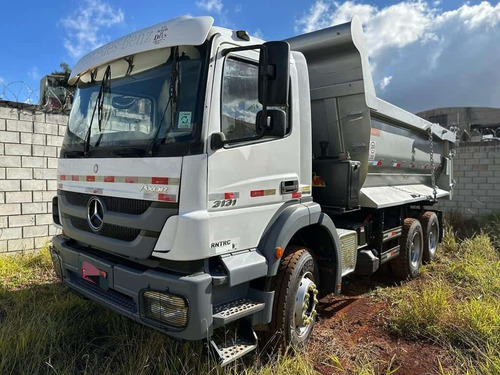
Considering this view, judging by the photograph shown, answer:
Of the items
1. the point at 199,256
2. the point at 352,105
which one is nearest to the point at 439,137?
the point at 352,105

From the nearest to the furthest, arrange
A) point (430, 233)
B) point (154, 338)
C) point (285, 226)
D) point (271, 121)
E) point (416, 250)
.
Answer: point (271, 121) → point (285, 226) → point (154, 338) → point (416, 250) → point (430, 233)

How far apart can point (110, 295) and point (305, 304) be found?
163 cm

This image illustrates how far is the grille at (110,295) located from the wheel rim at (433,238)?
17.4 ft

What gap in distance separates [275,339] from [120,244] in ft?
4.74

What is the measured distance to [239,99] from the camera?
2.90m

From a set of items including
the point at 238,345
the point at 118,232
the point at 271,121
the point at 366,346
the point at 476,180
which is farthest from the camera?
the point at 476,180

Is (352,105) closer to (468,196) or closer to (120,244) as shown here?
(120,244)

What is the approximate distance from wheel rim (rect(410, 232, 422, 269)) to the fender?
9.00ft

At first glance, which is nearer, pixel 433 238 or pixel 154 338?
pixel 154 338

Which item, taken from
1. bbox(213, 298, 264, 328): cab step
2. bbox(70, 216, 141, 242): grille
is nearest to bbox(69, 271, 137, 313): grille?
bbox(70, 216, 141, 242): grille

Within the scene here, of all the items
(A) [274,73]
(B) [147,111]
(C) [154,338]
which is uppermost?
(A) [274,73]

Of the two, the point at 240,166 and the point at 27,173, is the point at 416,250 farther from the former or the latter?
the point at 27,173

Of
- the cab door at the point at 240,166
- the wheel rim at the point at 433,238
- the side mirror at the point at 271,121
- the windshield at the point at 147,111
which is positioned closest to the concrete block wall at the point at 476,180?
the wheel rim at the point at 433,238

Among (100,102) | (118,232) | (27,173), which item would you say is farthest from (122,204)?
(27,173)
